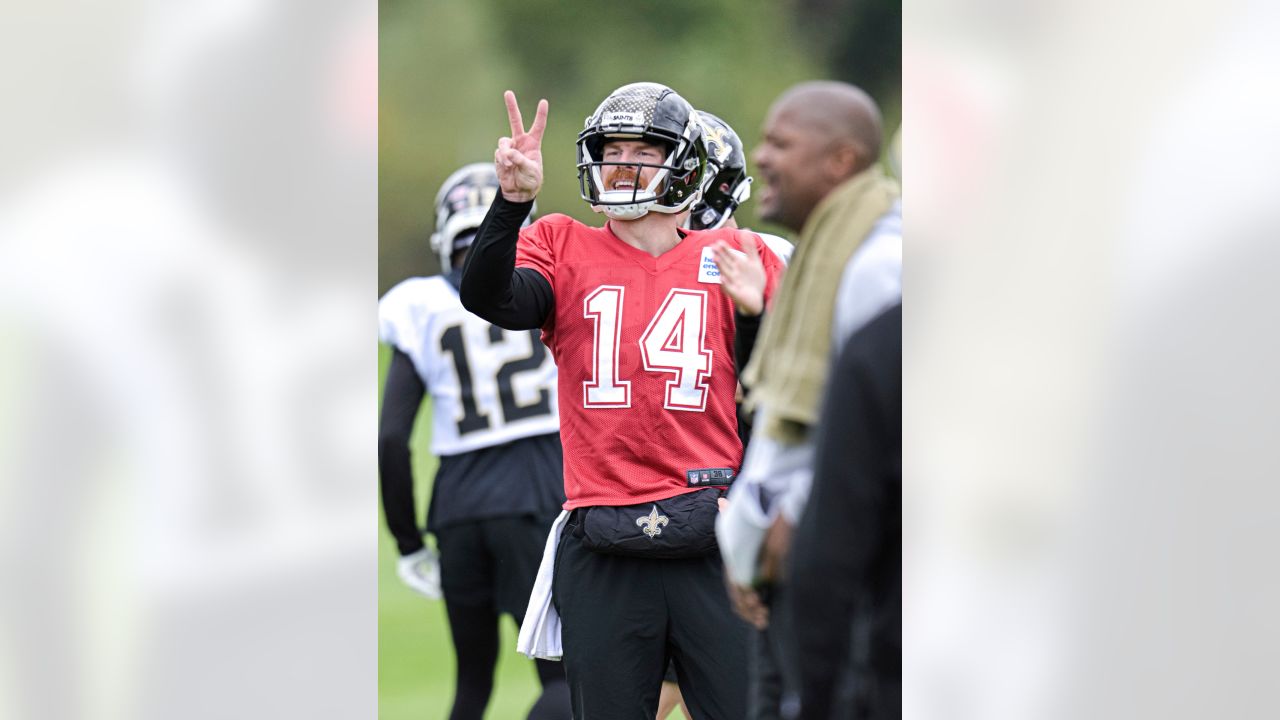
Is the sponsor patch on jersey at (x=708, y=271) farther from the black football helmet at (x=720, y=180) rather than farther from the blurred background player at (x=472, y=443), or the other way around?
the blurred background player at (x=472, y=443)

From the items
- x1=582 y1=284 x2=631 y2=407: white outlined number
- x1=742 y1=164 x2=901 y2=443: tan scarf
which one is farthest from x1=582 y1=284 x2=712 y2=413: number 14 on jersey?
x1=742 y1=164 x2=901 y2=443: tan scarf

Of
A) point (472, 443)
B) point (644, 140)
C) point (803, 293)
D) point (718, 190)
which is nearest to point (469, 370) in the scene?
point (472, 443)

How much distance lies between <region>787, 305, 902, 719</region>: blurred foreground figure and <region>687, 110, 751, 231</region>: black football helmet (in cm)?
105

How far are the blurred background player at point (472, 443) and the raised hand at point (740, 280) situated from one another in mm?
1229

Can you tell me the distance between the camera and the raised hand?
2.10 meters

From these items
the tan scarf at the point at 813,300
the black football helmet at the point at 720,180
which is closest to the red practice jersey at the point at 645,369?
the tan scarf at the point at 813,300

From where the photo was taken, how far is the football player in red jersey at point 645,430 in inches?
89.5

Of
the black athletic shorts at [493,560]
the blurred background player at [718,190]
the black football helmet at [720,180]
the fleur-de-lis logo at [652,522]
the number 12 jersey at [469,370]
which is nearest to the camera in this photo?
the fleur-de-lis logo at [652,522]

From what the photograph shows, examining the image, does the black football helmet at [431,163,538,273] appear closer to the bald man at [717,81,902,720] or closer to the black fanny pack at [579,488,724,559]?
the black fanny pack at [579,488,724,559]
